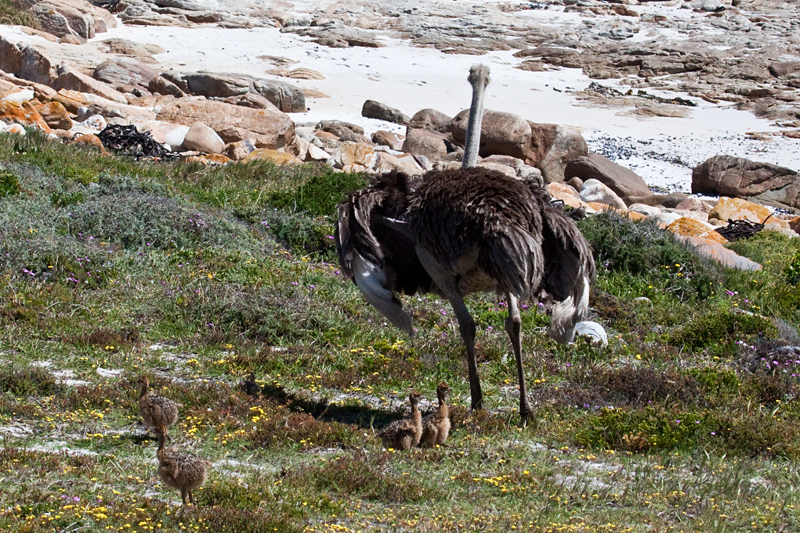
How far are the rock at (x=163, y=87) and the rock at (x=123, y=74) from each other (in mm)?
370

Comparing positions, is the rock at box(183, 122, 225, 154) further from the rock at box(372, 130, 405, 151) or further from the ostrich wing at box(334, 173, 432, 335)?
the ostrich wing at box(334, 173, 432, 335)

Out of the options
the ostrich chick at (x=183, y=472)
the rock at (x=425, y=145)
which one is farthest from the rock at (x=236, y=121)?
the ostrich chick at (x=183, y=472)

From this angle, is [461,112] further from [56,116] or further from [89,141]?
[89,141]

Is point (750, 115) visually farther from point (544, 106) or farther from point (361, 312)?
point (361, 312)

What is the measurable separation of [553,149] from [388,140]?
13.6ft

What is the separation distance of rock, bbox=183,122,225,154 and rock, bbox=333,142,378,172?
2.14 m

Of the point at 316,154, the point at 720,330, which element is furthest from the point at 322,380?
the point at 316,154

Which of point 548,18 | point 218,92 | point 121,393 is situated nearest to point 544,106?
point 218,92

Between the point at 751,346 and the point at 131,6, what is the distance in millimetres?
37724

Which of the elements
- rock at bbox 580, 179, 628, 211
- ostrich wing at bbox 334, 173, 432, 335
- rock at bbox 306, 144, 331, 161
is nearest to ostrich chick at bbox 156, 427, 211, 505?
ostrich wing at bbox 334, 173, 432, 335

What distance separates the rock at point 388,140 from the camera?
25.3 m

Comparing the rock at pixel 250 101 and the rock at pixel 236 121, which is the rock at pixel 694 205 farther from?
the rock at pixel 250 101

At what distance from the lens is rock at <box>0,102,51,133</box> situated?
17797mm

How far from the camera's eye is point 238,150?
17828 mm
